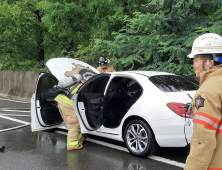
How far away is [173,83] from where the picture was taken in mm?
5164

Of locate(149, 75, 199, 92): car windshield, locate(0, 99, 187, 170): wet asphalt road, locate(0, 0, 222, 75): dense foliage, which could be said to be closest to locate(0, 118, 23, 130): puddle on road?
locate(0, 99, 187, 170): wet asphalt road

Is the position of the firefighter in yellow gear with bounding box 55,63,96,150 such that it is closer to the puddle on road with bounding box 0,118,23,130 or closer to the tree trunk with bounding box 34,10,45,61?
the puddle on road with bounding box 0,118,23,130

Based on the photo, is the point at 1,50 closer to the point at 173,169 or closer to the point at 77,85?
the point at 77,85

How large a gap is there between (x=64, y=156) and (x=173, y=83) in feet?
7.56

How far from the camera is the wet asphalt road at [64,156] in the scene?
466 cm

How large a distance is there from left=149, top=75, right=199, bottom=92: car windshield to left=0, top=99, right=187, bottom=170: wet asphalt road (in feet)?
3.80

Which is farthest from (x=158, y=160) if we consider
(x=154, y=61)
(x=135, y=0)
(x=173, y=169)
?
(x=135, y=0)

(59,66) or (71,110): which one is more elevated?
(59,66)

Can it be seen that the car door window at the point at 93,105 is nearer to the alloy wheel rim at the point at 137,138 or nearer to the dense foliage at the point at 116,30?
the alloy wheel rim at the point at 137,138

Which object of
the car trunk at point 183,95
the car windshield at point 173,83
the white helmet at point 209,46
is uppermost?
the white helmet at point 209,46

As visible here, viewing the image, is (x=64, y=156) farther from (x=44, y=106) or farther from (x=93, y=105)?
(x=44, y=106)

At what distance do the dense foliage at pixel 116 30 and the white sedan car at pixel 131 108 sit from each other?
109 inches

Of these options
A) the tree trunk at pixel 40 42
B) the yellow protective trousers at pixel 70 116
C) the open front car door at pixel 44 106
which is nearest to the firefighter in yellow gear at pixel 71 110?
the yellow protective trousers at pixel 70 116

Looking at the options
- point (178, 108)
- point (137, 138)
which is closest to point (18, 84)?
point (137, 138)
